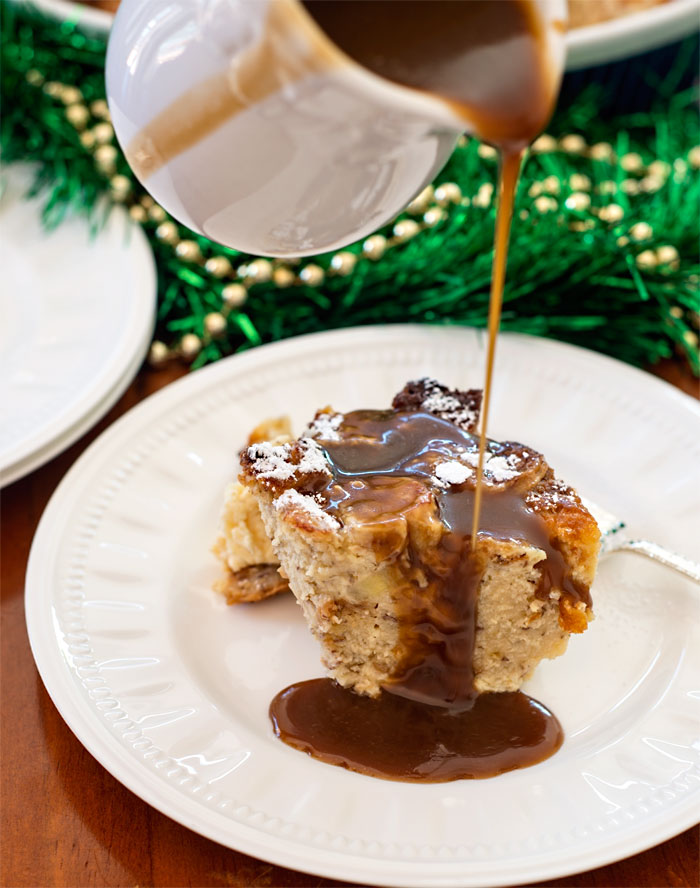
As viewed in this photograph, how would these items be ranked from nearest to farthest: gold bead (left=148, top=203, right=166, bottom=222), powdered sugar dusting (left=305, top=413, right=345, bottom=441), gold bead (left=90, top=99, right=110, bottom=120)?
1. powdered sugar dusting (left=305, top=413, right=345, bottom=441)
2. gold bead (left=148, top=203, right=166, bottom=222)
3. gold bead (left=90, top=99, right=110, bottom=120)

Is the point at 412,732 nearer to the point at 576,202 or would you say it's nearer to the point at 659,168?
the point at 576,202

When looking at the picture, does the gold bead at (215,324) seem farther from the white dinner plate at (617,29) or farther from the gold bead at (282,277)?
the white dinner plate at (617,29)

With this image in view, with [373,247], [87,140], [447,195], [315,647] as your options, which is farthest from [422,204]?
[315,647]

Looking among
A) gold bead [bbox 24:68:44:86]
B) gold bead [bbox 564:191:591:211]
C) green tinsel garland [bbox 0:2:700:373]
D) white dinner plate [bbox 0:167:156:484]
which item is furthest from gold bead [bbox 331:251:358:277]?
gold bead [bbox 24:68:44:86]

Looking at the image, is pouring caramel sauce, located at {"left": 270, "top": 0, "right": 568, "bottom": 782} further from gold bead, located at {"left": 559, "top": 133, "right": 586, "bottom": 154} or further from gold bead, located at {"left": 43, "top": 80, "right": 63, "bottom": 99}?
gold bead, located at {"left": 43, "top": 80, "right": 63, "bottom": 99}

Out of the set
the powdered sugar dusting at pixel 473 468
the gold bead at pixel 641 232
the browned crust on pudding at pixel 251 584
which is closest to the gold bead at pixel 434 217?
the gold bead at pixel 641 232
